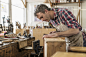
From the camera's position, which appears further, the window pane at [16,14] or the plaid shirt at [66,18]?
the window pane at [16,14]

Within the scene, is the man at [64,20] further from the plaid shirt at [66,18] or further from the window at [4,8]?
the window at [4,8]

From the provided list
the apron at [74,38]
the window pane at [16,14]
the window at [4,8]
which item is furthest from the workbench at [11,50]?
the window pane at [16,14]

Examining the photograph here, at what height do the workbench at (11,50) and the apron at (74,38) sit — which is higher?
the apron at (74,38)

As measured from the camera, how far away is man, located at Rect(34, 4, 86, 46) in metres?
1.56

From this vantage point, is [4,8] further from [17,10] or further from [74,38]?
[74,38]

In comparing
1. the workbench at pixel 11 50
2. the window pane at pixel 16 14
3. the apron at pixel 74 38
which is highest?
the window pane at pixel 16 14

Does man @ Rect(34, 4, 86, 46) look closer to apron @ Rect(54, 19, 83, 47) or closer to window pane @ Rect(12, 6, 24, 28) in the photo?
apron @ Rect(54, 19, 83, 47)

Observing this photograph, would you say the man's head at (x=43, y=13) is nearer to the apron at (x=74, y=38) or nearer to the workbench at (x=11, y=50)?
the apron at (x=74, y=38)

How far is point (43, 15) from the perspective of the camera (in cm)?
171

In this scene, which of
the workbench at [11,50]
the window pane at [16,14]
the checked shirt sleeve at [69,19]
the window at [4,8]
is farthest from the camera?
the window pane at [16,14]

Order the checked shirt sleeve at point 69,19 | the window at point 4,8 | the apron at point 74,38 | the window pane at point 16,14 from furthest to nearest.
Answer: the window pane at point 16,14 → the window at point 4,8 → the apron at point 74,38 → the checked shirt sleeve at point 69,19

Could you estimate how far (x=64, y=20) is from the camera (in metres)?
1.62

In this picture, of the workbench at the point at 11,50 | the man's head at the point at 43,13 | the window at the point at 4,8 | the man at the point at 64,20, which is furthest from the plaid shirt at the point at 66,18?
the window at the point at 4,8

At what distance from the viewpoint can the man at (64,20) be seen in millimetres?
1562
